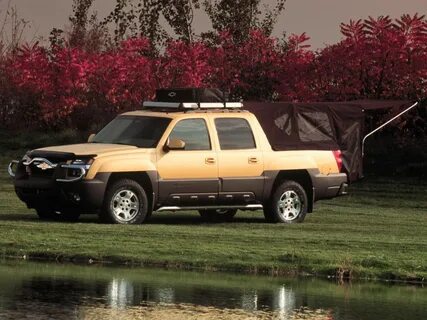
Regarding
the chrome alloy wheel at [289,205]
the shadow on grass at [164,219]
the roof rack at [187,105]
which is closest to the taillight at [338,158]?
the chrome alloy wheel at [289,205]

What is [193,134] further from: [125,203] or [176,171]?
[125,203]

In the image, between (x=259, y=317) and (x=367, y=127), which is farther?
(x=367, y=127)

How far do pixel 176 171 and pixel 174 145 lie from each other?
481mm

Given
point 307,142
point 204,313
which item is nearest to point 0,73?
point 307,142

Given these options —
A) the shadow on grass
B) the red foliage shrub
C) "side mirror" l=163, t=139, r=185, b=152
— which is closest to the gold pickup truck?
"side mirror" l=163, t=139, r=185, b=152

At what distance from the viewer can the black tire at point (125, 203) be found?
69.5 feet

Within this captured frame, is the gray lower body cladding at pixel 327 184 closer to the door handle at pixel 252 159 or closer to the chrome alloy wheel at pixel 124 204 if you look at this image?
the door handle at pixel 252 159

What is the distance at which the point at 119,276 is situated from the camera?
15742 mm

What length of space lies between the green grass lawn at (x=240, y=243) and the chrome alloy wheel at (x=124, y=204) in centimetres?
40

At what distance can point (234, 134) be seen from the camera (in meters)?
22.4

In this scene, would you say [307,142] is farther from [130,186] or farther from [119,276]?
[119,276]

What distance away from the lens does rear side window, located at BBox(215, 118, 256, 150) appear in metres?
22.3

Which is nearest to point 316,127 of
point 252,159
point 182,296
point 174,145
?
point 252,159

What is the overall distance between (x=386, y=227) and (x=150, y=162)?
4.01 meters
